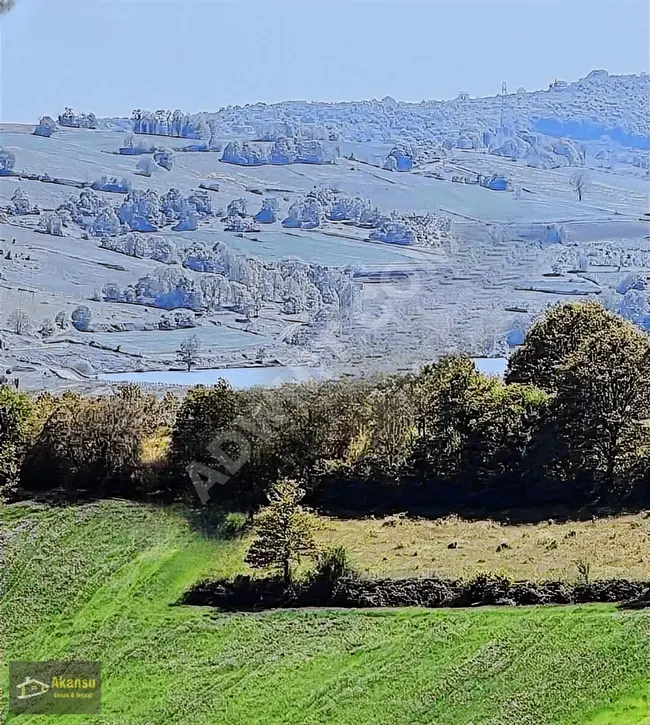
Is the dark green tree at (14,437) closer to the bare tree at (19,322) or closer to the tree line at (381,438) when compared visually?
the tree line at (381,438)

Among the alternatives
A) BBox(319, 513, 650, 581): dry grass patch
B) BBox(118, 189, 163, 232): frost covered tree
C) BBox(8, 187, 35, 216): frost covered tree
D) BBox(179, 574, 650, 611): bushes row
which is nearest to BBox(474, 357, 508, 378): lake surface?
BBox(319, 513, 650, 581): dry grass patch

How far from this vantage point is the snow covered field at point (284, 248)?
12.4ft

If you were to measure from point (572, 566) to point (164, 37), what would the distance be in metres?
2.61

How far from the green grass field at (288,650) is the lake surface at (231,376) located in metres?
0.62

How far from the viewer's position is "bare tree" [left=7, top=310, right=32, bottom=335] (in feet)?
12.3

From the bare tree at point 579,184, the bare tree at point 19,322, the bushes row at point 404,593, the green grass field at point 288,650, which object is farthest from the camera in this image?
the bare tree at point 579,184

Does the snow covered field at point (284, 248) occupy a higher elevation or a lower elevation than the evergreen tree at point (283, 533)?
higher

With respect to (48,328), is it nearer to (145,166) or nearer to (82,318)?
A: (82,318)

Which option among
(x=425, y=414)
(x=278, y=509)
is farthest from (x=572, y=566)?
(x=278, y=509)

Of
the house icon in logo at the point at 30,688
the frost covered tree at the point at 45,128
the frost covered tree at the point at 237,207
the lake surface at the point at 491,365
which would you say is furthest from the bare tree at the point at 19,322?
the lake surface at the point at 491,365

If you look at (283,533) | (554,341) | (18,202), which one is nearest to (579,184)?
(554,341)

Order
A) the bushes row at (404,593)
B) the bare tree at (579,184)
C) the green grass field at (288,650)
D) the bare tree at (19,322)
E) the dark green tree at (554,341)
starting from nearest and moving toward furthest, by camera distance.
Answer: the green grass field at (288,650), the bushes row at (404,593), the bare tree at (19,322), the dark green tree at (554,341), the bare tree at (579,184)

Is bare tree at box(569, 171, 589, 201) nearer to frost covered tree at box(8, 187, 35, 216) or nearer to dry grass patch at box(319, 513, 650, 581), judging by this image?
dry grass patch at box(319, 513, 650, 581)

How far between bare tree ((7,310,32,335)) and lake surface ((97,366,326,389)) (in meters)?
0.34
